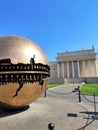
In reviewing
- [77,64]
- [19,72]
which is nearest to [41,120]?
[19,72]

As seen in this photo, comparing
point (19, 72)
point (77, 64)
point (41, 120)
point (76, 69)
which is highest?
point (77, 64)

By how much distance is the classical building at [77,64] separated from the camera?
8362cm

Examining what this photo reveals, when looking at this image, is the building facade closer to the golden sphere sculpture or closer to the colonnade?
the colonnade

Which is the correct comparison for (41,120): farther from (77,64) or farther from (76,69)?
(76,69)

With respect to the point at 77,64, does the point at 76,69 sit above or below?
below

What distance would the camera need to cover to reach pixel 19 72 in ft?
26.8

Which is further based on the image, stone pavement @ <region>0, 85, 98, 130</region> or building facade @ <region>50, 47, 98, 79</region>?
building facade @ <region>50, 47, 98, 79</region>

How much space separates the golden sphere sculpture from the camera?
804 centimetres

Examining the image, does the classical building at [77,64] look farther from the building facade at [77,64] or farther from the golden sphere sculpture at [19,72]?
the golden sphere sculpture at [19,72]

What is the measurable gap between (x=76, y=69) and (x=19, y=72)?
80847 mm

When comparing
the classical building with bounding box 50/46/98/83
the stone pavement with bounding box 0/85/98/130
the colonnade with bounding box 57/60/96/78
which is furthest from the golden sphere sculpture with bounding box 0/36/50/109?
the colonnade with bounding box 57/60/96/78

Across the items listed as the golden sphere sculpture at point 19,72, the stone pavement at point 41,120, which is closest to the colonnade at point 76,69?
the stone pavement at point 41,120

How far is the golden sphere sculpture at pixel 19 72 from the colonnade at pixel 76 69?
77.7 m

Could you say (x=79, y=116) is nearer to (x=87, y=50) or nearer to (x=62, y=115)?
(x=62, y=115)
